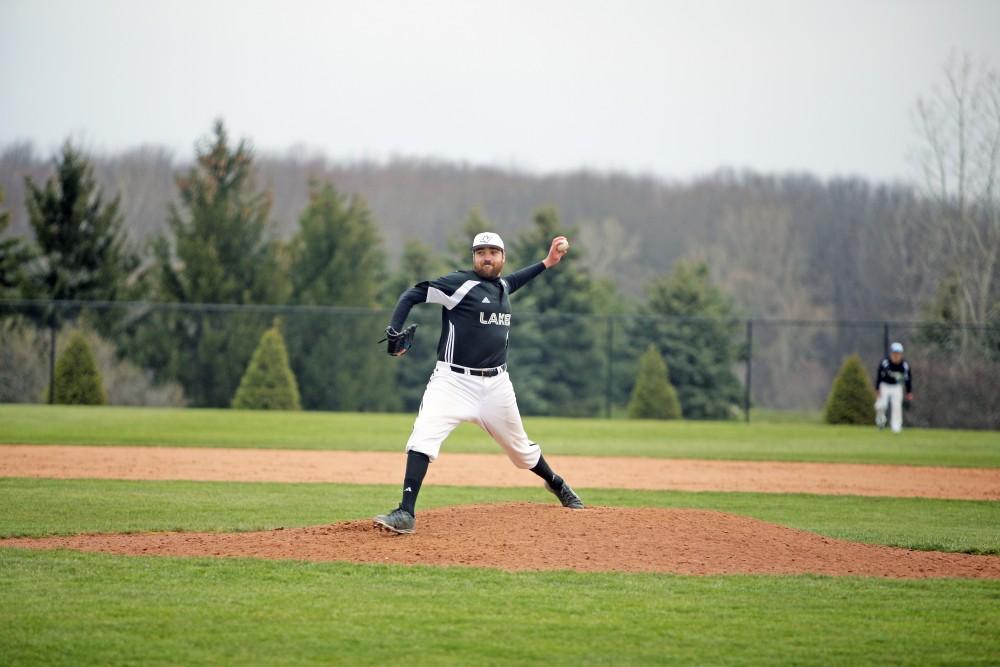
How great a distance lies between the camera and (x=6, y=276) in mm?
38031

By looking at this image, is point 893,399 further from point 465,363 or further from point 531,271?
point 465,363

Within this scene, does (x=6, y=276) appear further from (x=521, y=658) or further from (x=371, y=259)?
(x=521, y=658)

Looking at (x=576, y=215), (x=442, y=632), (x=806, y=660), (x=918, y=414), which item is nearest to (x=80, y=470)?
(x=442, y=632)

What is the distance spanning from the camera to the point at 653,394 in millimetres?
32906

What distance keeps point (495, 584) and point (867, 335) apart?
203 feet

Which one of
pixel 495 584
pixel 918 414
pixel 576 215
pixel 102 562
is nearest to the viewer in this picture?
pixel 495 584

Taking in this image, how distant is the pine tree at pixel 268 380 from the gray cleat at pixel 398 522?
23116mm

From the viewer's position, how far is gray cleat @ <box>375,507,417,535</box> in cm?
842

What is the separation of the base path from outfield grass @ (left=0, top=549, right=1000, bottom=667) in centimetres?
702

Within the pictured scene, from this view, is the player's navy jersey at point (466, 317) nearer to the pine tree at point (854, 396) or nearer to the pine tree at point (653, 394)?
the pine tree at point (854, 396)

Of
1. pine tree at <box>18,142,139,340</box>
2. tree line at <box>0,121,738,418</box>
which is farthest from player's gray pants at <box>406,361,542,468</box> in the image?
pine tree at <box>18,142,139,340</box>

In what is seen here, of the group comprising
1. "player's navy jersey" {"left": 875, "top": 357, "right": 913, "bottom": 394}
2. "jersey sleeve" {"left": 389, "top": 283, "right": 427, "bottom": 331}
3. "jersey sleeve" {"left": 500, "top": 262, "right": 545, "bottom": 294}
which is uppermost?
"jersey sleeve" {"left": 500, "top": 262, "right": 545, "bottom": 294}

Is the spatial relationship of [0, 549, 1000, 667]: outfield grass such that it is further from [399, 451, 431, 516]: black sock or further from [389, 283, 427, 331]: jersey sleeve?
[389, 283, 427, 331]: jersey sleeve

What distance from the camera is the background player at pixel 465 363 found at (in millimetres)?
8602
